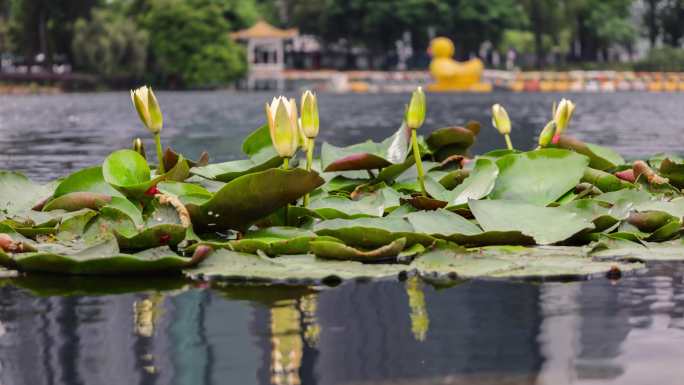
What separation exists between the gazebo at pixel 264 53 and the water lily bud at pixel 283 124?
54.0 meters

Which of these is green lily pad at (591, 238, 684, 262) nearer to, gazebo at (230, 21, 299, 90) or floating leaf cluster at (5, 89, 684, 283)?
floating leaf cluster at (5, 89, 684, 283)

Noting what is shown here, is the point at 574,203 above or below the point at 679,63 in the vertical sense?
above

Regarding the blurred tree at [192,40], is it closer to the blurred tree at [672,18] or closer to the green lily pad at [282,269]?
the blurred tree at [672,18]

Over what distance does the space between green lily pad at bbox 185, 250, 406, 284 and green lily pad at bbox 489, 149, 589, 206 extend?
2.88ft

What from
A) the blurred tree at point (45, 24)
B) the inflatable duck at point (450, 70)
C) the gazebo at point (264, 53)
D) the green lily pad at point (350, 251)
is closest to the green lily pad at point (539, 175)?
the green lily pad at point (350, 251)

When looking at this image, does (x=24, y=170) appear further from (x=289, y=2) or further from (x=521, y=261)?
(x=289, y=2)

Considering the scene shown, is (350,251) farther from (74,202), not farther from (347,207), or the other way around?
(74,202)

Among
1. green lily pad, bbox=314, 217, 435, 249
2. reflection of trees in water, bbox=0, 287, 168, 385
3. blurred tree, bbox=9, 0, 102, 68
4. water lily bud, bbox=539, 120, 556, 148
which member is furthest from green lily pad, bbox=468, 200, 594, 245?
blurred tree, bbox=9, 0, 102, 68

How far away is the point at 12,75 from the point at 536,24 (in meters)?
26.5

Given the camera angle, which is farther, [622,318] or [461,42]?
[461,42]

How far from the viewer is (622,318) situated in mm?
2398

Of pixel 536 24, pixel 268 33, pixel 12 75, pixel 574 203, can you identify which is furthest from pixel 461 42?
pixel 574 203

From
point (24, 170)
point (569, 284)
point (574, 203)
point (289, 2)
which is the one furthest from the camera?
point (289, 2)

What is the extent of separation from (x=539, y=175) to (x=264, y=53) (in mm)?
61625
